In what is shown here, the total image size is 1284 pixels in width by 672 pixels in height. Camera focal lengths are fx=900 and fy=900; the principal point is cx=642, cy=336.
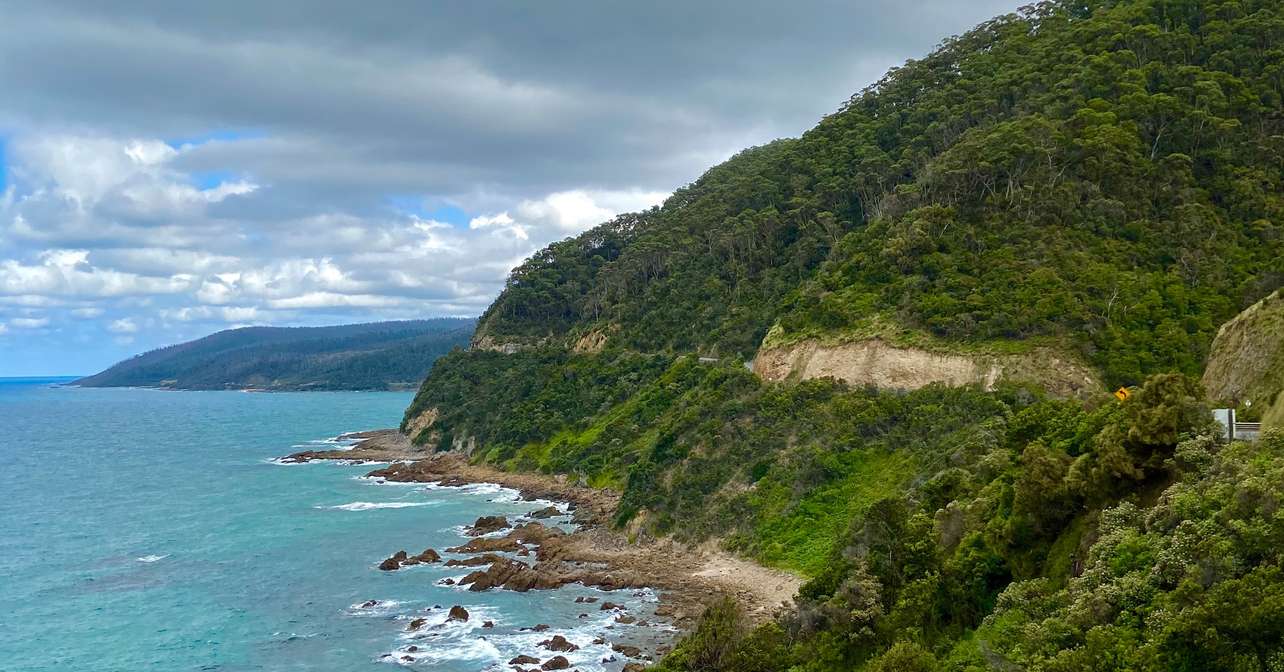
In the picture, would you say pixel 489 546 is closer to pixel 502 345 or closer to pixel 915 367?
pixel 915 367

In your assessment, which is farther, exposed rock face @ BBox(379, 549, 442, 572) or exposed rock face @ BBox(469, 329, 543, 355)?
exposed rock face @ BBox(469, 329, 543, 355)

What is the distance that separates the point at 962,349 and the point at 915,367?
3064mm

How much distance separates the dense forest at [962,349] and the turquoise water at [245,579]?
12.2 metres

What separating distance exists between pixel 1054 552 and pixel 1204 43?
2441 inches

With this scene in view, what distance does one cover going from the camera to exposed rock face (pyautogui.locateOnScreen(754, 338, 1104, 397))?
167 feet

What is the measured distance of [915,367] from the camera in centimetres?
5625

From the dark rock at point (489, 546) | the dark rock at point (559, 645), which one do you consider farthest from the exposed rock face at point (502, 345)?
the dark rock at point (559, 645)

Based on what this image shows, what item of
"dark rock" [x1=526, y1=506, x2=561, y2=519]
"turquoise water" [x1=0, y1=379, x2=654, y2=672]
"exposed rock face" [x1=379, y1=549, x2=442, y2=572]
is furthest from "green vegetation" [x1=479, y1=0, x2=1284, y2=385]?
"exposed rock face" [x1=379, y1=549, x2=442, y2=572]

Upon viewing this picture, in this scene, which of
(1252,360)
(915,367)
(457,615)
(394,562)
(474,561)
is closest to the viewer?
(1252,360)

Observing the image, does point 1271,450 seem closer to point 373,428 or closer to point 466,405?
point 466,405

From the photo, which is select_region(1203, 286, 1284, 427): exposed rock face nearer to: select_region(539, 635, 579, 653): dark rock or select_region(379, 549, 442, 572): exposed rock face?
select_region(539, 635, 579, 653): dark rock

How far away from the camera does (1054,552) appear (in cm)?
2569

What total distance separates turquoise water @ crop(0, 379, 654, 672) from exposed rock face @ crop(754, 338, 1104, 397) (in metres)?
21.7

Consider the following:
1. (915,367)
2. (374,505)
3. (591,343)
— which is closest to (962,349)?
(915,367)
